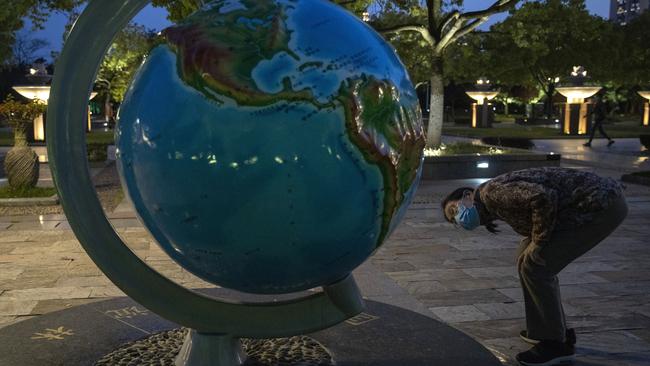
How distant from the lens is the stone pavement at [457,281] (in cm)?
536

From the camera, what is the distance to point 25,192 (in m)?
12.2

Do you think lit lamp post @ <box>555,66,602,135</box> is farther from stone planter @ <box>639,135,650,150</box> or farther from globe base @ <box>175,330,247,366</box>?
globe base @ <box>175,330,247,366</box>

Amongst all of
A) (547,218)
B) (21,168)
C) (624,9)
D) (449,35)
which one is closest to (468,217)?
(547,218)

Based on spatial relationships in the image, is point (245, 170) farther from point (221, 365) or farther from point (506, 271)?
point (506, 271)

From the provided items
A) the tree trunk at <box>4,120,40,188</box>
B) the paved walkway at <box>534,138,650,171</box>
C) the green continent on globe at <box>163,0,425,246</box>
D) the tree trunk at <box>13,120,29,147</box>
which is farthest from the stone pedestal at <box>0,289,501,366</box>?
the paved walkway at <box>534,138,650,171</box>

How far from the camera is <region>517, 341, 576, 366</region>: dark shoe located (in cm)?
468

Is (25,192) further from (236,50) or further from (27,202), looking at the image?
(236,50)

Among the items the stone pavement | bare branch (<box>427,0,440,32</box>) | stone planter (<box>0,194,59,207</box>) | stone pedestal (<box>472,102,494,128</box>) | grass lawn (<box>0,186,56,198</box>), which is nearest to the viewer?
the stone pavement

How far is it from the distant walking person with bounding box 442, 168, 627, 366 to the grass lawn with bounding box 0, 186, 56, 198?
379 inches

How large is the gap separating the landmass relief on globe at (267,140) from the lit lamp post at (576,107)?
105 feet

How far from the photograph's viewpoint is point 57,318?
489 centimetres

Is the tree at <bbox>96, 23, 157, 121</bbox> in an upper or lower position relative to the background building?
lower

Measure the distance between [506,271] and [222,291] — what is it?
3320mm

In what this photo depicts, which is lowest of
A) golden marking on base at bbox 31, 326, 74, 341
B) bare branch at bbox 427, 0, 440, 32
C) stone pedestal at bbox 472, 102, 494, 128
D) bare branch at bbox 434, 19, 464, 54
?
golden marking on base at bbox 31, 326, 74, 341
